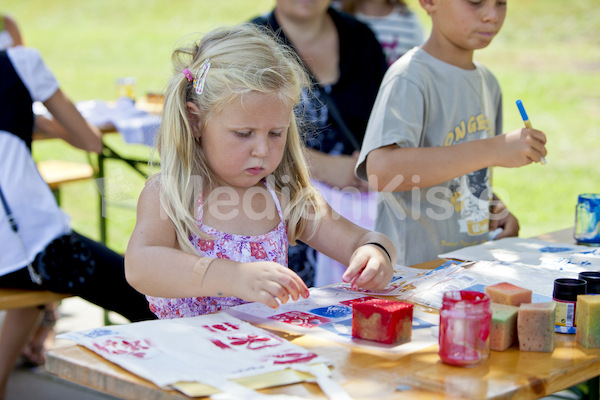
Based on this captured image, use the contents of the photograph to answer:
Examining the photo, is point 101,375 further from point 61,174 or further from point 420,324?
point 61,174

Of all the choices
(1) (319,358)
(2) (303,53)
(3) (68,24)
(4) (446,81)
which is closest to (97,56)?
(3) (68,24)

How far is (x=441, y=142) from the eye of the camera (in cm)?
236

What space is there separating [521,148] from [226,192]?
83 cm

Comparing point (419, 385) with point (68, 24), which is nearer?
point (419, 385)

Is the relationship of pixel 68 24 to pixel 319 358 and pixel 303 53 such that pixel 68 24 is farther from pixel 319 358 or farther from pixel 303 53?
pixel 319 358

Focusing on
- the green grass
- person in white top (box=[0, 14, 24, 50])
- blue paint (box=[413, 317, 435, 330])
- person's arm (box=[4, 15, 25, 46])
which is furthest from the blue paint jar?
person's arm (box=[4, 15, 25, 46])

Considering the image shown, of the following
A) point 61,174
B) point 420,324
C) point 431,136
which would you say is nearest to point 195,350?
point 420,324

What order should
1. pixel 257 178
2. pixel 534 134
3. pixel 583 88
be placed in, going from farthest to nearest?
pixel 583 88 < pixel 534 134 < pixel 257 178

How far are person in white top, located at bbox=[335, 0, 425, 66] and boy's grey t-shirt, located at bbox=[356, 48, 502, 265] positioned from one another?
1.76m

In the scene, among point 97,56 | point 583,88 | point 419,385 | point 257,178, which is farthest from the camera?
point 97,56

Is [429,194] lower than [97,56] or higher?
lower

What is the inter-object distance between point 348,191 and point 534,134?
4.09 ft

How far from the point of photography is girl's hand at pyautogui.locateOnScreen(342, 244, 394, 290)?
1.78 meters

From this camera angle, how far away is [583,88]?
32.7ft
